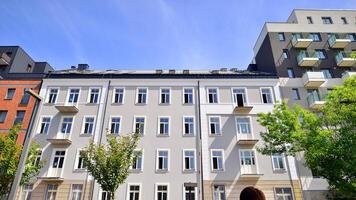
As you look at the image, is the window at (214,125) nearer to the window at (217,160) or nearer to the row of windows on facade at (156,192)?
the window at (217,160)

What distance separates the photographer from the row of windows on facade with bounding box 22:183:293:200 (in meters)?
25.2

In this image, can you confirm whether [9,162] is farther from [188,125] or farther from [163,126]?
[188,125]

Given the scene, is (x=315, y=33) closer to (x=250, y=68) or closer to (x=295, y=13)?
(x=295, y=13)

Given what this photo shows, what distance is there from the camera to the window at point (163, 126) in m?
28.3

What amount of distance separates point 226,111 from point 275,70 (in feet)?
28.0

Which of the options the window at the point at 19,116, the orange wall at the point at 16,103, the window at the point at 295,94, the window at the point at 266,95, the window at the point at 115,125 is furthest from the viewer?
the window at the point at 295,94

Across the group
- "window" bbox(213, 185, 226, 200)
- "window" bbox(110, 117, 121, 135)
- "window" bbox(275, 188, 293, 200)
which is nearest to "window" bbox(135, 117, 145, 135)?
"window" bbox(110, 117, 121, 135)

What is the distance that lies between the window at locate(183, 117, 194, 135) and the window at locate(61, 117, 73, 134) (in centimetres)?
1269

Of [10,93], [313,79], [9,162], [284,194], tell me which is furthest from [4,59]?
[313,79]

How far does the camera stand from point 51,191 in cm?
2556

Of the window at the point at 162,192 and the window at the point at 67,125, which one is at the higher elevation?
the window at the point at 67,125

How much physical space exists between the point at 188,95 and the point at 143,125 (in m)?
6.44

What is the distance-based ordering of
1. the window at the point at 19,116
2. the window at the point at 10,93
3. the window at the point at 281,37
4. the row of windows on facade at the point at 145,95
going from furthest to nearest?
the window at the point at 281,37 < the window at the point at 10,93 < the row of windows on facade at the point at 145,95 < the window at the point at 19,116

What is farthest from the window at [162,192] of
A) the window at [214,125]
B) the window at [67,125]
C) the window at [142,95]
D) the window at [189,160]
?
the window at [67,125]
